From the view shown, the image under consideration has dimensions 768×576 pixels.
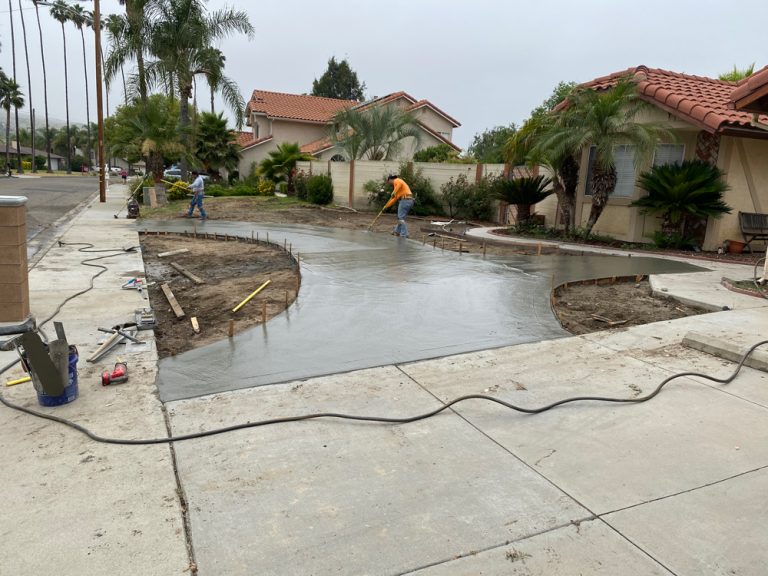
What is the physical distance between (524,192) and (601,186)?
8.88ft

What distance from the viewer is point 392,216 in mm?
20516

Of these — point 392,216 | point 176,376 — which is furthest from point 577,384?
point 392,216

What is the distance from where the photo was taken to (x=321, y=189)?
24328 mm

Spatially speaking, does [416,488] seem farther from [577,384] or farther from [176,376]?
[176,376]

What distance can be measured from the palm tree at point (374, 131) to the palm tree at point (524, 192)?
33.5 feet

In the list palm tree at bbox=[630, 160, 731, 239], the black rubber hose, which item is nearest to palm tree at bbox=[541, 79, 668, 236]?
palm tree at bbox=[630, 160, 731, 239]

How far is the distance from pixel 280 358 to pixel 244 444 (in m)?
1.56

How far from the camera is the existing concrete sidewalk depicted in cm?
257

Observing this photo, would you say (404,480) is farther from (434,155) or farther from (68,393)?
(434,155)

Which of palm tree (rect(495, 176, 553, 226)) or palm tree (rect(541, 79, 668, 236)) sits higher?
palm tree (rect(541, 79, 668, 236))

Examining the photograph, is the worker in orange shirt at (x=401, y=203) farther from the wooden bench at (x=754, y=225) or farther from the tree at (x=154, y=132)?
the tree at (x=154, y=132)

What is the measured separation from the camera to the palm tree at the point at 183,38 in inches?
971

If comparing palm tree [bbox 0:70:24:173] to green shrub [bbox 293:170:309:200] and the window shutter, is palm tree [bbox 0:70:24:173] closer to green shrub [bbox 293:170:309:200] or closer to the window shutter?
green shrub [bbox 293:170:309:200]

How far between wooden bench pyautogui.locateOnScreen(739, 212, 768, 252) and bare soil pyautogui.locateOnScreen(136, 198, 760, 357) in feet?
1.49
